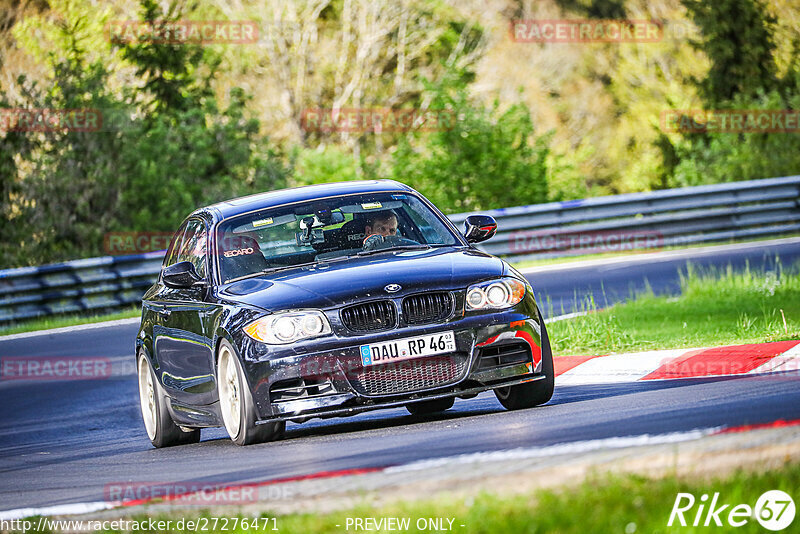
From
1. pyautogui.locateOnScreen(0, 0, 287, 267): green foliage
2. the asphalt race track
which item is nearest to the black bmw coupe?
→ the asphalt race track

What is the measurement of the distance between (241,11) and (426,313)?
1494 inches

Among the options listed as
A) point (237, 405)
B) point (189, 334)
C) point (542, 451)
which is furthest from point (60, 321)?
point (542, 451)

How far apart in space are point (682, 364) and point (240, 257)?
131 inches

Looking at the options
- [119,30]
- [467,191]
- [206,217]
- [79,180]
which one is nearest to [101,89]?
[79,180]

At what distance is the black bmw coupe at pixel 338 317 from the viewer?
7.89 m

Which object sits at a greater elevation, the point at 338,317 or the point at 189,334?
the point at 338,317

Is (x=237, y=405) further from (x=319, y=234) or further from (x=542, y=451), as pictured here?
(x=542, y=451)

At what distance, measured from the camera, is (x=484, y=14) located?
53219 millimetres

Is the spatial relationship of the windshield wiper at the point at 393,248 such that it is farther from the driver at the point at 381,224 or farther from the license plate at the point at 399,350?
the license plate at the point at 399,350

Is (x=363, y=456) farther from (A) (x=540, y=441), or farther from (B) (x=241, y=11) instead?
(B) (x=241, y=11)

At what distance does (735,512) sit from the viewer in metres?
4.24

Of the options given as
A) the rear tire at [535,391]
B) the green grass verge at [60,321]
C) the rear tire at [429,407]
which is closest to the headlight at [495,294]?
the rear tire at [535,391]

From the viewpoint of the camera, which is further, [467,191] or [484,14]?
[484,14]

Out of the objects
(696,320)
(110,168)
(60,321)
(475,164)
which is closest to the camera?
(696,320)
